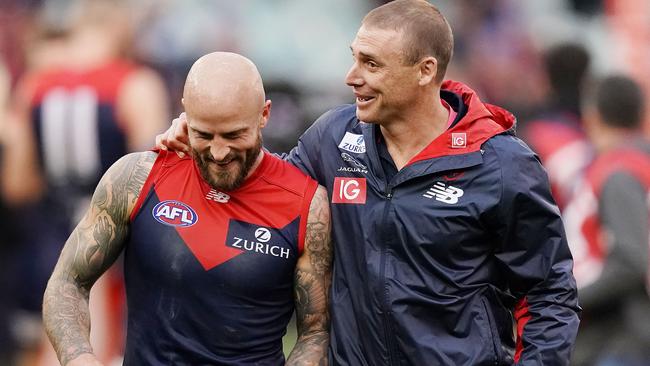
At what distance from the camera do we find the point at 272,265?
5883mm

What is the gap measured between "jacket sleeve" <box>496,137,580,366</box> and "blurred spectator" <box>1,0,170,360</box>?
12.7 feet

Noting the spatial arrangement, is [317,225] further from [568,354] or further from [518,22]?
[518,22]

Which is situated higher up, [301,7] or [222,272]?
[222,272]

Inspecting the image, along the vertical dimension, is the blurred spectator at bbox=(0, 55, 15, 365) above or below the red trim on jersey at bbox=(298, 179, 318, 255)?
below

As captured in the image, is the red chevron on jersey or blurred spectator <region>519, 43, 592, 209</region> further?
blurred spectator <region>519, 43, 592, 209</region>

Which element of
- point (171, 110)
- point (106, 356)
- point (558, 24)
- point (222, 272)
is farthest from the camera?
point (558, 24)

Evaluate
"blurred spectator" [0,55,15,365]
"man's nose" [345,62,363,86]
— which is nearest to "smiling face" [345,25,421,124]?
"man's nose" [345,62,363,86]

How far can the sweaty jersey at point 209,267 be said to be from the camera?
5.84 metres

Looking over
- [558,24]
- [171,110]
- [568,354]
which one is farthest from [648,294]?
[558,24]

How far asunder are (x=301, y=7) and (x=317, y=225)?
10672mm

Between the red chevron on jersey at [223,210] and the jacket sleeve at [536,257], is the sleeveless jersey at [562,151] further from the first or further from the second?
the red chevron on jersey at [223,210]

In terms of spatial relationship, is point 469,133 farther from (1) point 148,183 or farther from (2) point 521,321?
(1) point 148,183

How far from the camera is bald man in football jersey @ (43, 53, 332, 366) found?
19.1 feet

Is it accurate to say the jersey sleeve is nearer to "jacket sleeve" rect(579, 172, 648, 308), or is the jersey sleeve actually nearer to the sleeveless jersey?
"jacket sleeve" rect(579, 172, 648, 308)
